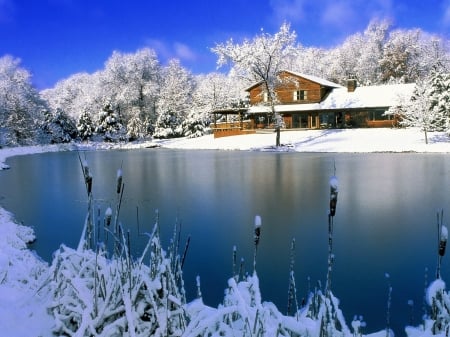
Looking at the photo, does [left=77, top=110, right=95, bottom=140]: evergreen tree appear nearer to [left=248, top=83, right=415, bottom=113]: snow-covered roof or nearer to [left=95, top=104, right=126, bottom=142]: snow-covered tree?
[left=95, top=104, right=126, bottom=142]: snow-covered tree

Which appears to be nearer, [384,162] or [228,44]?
[384,162]

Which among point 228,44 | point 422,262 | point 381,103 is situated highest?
point 228,44

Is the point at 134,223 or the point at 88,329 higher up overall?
the point at 88,329

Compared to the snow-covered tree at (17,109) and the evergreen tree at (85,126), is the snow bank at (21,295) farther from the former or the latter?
the evergreen tree at (85,126)

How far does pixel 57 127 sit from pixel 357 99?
3729cm

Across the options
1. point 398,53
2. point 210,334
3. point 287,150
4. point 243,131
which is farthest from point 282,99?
point 210,334

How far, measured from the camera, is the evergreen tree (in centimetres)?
5844

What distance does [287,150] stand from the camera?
121ft

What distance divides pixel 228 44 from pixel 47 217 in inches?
→ 1300

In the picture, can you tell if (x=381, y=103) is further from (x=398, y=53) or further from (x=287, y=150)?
(x=398, y=53)

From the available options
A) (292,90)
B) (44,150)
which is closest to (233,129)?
(292,90)

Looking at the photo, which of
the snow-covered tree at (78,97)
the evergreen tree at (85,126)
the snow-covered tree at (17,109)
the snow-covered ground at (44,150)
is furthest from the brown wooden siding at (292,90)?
the snow-covered tree at (17,109)

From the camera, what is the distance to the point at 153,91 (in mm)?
63219

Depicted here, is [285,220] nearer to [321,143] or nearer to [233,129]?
[321,143]
